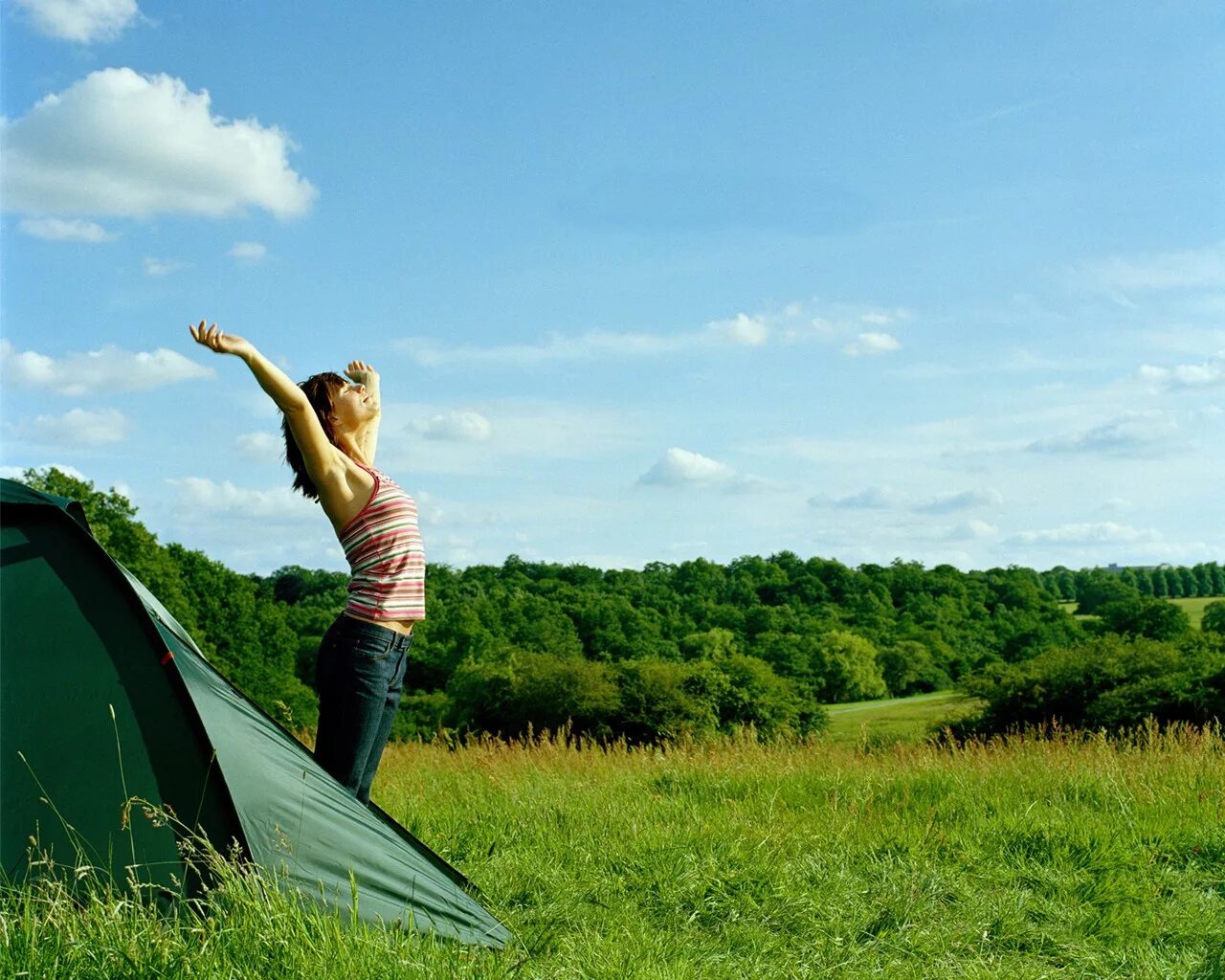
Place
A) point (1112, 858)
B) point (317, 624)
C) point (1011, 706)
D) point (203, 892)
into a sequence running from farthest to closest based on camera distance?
point (317, 624), point (1011, 706), point (1112, 858), point (203, 892)

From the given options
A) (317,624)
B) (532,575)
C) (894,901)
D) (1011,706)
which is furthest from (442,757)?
(532,575)

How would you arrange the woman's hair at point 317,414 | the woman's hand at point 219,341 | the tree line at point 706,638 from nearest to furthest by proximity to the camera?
the woman's hand at point 219,341
the woman's hair at point 317,414
the tree line at point 706,638

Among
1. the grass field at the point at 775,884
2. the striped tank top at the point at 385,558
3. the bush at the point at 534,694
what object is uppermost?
the striped tank top at the point at 385,558

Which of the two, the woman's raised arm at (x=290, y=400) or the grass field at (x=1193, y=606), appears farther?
the grass field at (x=1193, y=606)

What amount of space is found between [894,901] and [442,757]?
5.28m

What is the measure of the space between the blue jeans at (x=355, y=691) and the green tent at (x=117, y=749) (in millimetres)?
135

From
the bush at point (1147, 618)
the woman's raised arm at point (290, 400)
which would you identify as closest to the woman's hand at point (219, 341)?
the woman's raised arm at point (290, 400)

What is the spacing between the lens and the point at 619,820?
5.74 metres

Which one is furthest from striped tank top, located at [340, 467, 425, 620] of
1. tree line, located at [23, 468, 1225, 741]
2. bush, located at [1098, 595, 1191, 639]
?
bush, located at [1098, 595, 1191, 639]

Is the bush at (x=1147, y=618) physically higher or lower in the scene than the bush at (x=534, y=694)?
higher

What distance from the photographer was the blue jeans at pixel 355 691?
3.65 meters

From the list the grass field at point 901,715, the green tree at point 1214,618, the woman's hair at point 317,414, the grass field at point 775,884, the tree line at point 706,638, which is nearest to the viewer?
the grass field at point 775,884

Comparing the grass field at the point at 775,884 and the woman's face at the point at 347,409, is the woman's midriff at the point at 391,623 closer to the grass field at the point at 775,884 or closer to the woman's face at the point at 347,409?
the woman's face at the point at 347,409

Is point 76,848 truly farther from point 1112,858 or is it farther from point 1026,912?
point 1112,858
